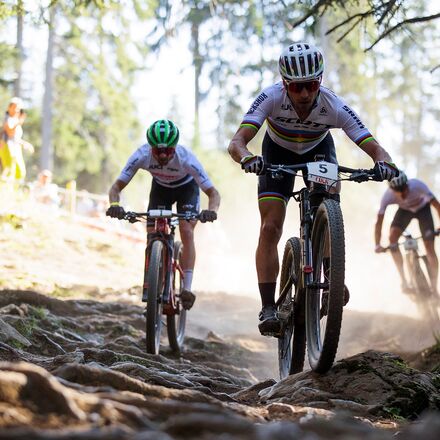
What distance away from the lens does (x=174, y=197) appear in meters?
8.22

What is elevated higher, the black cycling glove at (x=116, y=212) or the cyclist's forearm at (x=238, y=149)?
the cyclist's forearm at (x=238, y=149)

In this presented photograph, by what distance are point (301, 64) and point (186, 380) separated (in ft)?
7.55

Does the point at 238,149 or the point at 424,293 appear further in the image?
the point at 424,293

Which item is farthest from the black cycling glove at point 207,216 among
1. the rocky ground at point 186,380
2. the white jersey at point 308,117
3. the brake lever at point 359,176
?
the brake lever at point 359,176

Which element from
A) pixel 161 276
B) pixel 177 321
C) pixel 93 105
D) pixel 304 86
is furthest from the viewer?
pixel 93 105

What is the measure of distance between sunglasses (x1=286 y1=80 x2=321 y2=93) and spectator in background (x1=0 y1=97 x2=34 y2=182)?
10.5m

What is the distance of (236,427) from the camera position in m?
2.38

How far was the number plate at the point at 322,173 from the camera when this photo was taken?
4.81 m

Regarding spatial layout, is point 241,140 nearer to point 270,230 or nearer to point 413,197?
point 270,230

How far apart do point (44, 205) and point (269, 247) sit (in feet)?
44.1

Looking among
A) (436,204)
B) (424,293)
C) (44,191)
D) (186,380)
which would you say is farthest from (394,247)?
(44,191)

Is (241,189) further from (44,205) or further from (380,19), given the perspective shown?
(380,19)

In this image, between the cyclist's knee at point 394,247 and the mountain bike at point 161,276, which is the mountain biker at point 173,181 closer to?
the mountain bike at point 161,276

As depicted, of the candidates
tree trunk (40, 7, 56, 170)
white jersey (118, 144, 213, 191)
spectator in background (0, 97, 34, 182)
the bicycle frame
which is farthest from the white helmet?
tree trunk (40, 7, 56, 170)
